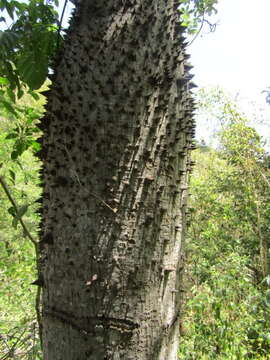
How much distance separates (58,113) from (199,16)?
79.5 inches

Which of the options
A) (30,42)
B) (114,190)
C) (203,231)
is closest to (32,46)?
(30,42)

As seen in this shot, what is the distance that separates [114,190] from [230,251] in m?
4.09

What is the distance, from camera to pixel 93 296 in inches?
26.7

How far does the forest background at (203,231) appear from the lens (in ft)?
4.44

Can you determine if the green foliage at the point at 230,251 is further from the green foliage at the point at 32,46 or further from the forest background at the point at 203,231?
the green foliage at the point at 32,46

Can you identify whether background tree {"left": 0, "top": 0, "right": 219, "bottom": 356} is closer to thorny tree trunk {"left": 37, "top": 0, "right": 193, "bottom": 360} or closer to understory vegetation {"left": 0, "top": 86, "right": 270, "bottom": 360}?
thorny tree trunk {"left": 37, "top": 0, "right": 193, "bottom": 360}

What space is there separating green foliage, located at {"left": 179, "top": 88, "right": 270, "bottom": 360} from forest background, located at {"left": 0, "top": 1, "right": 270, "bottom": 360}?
1cm

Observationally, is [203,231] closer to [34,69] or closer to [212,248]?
[212,248]

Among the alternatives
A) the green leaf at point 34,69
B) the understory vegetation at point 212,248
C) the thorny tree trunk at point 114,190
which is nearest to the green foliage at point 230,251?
the understory vegetation at point 212,248

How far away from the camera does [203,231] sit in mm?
4934

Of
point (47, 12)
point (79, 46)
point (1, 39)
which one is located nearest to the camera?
point (79, 46)

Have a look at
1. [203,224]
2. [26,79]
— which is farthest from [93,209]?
[203,224]

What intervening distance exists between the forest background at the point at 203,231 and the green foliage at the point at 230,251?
1 cm

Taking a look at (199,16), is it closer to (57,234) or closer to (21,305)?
(57,234)
